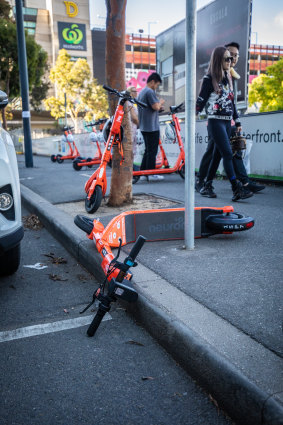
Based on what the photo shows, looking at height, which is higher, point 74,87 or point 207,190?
point 74,87

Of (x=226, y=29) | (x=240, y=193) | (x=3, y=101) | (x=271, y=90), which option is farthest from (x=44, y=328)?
(x=271, y=90)

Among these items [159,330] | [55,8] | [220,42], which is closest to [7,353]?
[159,330]

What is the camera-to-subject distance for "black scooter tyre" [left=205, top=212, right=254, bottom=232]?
362 cm

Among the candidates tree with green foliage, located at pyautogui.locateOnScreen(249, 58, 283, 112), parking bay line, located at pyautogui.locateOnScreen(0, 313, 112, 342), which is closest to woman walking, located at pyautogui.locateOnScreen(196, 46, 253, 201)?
parking bay line, located at pyautogui.locateOnScreen(0, 313, 112, 342)

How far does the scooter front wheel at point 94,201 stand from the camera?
4.88 meters

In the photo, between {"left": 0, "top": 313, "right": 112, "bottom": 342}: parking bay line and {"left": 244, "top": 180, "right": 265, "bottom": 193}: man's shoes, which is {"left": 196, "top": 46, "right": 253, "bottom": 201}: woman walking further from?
{"left": 0, "top": 313, "right": 112, "bottom": 342}: parking bay line

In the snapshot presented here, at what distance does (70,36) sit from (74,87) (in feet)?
138

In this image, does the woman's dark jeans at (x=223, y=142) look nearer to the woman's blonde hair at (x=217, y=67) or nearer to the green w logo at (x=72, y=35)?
the woman's blonde hair at (x=217, y=67)

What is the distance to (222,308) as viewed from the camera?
2.26 metres

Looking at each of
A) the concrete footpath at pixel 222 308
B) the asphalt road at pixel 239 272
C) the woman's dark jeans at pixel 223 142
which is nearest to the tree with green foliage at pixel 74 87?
the woman's dark jeans at pixel 223 142

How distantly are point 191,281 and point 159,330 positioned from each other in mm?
618

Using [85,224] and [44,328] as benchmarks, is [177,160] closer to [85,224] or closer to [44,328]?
[85,224]

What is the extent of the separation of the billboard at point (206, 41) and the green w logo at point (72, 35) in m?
69.9

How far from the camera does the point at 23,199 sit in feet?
22.5
